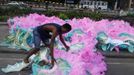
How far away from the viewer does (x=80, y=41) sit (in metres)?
13.3

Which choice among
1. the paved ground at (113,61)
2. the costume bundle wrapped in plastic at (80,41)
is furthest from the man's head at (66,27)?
the paved ground at (113,61)

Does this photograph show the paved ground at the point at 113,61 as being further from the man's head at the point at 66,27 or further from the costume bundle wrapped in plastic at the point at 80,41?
the man's head at the point at 66,27

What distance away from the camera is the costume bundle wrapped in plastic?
33.3 ft

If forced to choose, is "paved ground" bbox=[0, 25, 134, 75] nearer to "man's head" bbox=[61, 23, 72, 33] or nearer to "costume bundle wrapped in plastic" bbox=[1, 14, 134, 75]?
"costume bundle wrapped in plastic" bbox=[1, 14, 134, 75]

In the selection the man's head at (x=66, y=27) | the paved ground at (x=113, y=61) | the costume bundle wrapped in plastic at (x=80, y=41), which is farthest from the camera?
the paved ground at (x=113, y=61)

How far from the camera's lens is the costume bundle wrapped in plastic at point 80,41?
400 inches

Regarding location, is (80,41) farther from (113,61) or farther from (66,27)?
(66,27)

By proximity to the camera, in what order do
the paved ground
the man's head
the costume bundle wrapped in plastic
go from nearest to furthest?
1. the man's head
2. the costume bundle wrapped in plastic
3. the paved ground

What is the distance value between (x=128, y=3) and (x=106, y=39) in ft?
231

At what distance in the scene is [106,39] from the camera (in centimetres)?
1644

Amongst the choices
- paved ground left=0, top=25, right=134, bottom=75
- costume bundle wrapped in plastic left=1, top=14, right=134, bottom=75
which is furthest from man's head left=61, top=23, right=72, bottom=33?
paved ground left=0, top=25, right=134, bottom=75

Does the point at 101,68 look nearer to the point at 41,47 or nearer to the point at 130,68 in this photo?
the point at 41,47

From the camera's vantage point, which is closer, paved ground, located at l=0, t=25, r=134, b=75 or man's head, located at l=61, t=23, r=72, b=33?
man's head, located at l=61, t=23, r=72, b=33

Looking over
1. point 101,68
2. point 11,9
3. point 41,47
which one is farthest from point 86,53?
point 11,9
